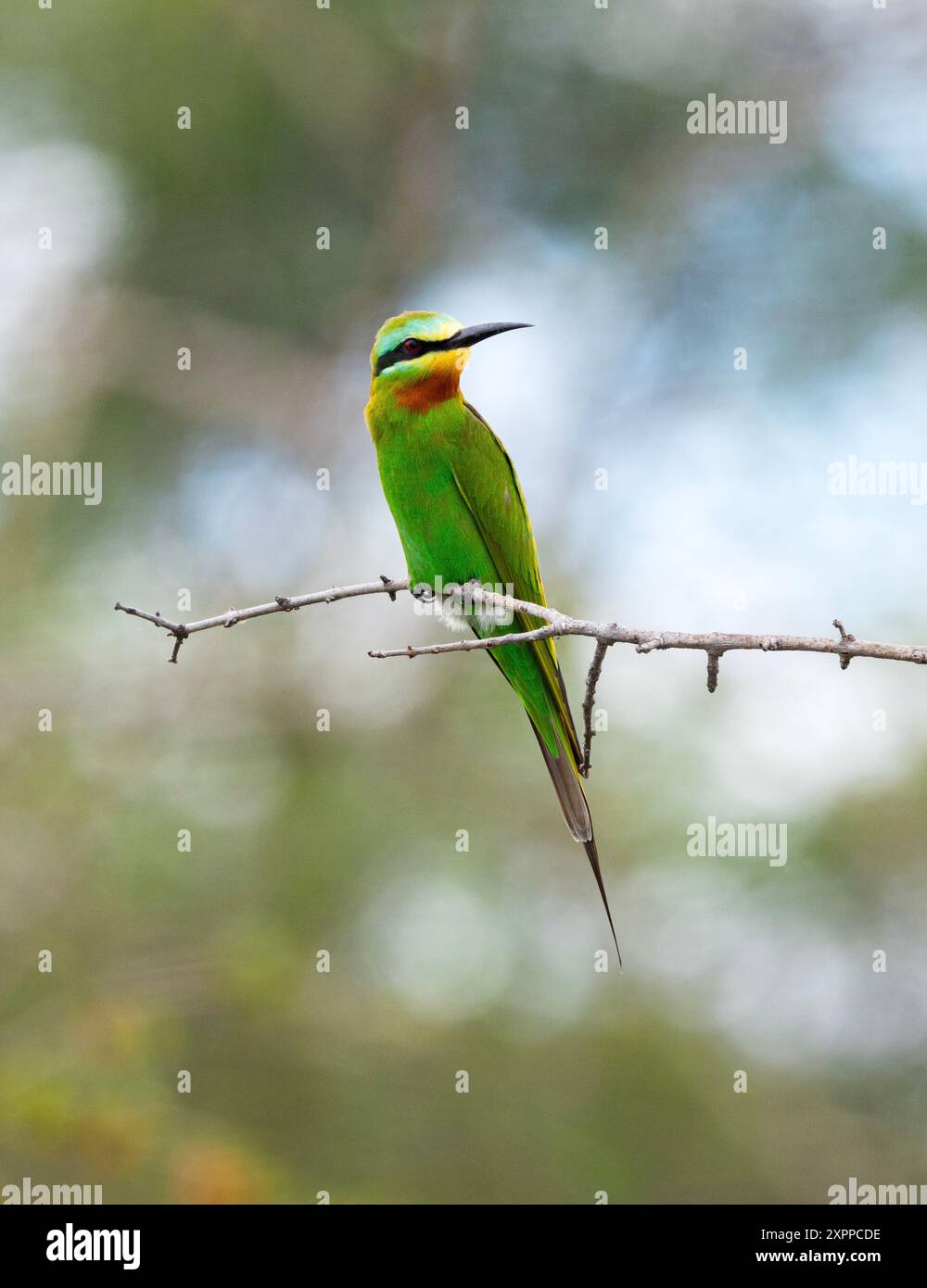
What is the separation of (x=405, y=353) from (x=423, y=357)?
0.28ft

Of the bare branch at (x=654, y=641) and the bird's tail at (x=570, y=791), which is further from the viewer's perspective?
the bird's tail at (x=570, y=791)

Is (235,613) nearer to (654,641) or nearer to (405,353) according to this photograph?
(654,641)

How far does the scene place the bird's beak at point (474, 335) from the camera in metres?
4.54

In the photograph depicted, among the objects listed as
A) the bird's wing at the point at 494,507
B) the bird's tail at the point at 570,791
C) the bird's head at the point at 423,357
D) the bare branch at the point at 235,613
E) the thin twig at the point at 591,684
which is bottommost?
the bird's tail at the point at 570,791

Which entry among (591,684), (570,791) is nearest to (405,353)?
(570,791)

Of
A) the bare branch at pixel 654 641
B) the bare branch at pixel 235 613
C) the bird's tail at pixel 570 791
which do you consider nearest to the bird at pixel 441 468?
the bird's tail at pixel 570 791

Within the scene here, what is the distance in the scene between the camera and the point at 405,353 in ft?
15.6

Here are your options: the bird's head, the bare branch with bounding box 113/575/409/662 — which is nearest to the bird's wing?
the bird's head

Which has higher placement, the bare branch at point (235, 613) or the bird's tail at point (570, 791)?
the bare branch at point (235, 613)

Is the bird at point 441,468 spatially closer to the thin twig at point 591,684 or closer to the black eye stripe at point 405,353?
the black eye stripe at point 405,353

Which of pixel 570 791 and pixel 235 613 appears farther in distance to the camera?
pixel 570 791

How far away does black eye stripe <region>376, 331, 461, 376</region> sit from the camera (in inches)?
183

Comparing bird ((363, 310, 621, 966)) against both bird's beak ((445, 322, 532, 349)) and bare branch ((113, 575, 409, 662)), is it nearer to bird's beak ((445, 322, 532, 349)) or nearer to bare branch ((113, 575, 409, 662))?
bird's beak ((445, 322, 532, 349))
